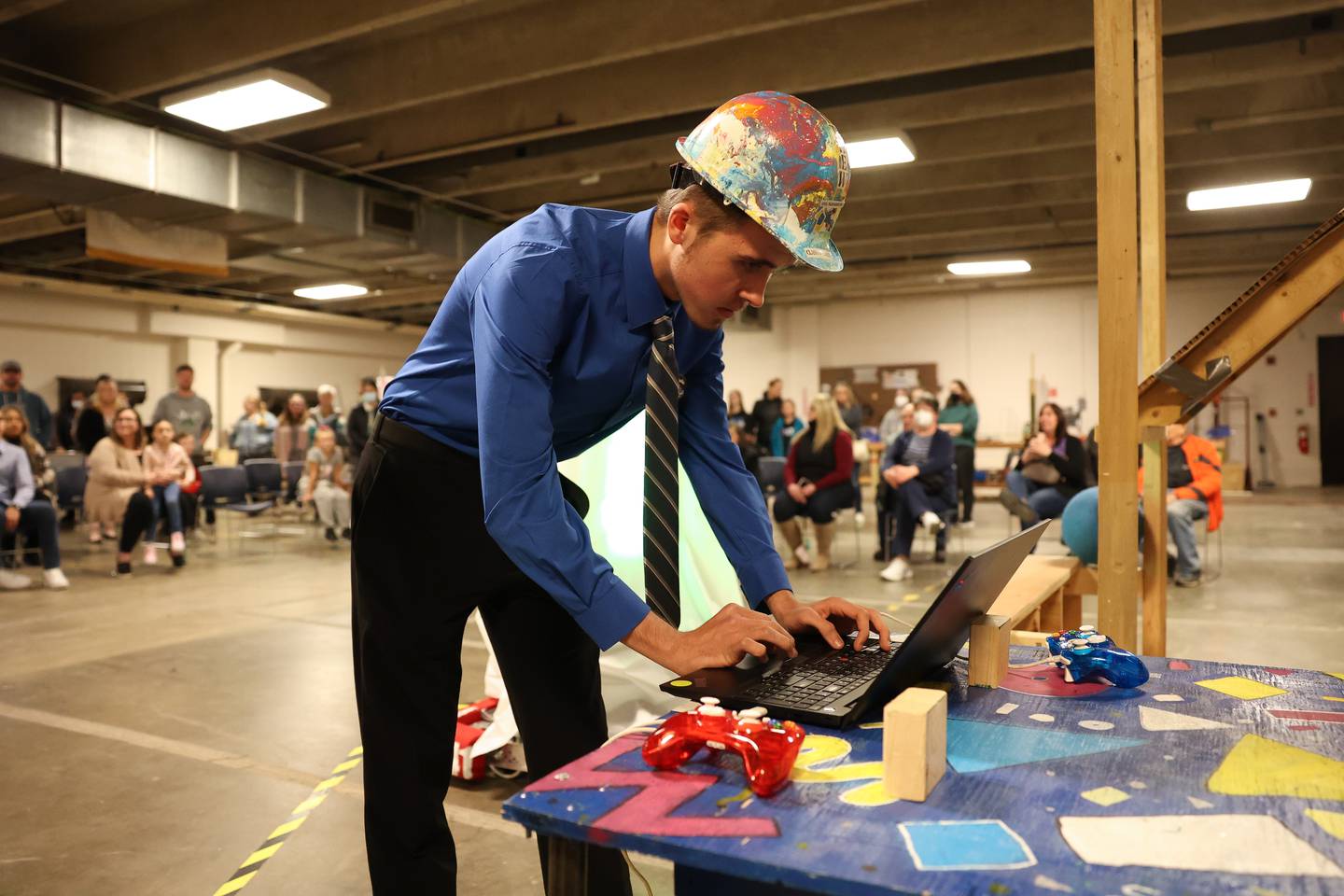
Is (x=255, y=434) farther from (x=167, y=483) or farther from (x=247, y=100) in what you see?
(x=247, y=100)

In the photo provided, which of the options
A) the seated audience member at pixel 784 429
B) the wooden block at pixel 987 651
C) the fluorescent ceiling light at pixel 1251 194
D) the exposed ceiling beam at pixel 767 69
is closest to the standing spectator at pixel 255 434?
the exposed ceiling beam at pixel 767 69

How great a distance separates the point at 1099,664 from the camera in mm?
1130

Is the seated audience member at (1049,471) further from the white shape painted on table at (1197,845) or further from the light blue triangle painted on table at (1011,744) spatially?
the white shape painted on table at (1197,845)

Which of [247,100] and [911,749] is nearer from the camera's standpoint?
[911,749]

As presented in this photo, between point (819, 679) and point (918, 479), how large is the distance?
5.45m

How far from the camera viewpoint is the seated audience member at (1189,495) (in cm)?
559

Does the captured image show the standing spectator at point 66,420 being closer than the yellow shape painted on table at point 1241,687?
No

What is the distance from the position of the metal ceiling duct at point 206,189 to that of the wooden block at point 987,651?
656 centimetres

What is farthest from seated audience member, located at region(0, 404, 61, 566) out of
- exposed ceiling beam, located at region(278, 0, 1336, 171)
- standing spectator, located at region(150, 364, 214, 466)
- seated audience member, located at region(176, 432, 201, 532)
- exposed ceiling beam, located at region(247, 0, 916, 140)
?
exposed ceiling beam, located at region(278, 0, 1336, 171)

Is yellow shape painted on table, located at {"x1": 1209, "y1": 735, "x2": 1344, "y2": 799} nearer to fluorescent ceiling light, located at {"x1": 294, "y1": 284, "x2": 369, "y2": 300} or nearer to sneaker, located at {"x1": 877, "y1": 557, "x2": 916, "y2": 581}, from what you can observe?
sneaker, located at {"x1": 877, "y1": 557, "x2": 916, "y2": 581}

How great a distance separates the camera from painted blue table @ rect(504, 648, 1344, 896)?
2.19ft

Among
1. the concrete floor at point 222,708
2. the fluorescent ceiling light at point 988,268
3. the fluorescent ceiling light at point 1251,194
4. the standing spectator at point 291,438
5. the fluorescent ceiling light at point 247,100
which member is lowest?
the concrete floor at point 222,708

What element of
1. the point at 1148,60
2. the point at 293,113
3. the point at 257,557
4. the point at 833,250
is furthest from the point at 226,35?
the point at 833,250

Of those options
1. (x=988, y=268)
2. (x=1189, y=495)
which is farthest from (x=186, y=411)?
(x=988, y=268)
